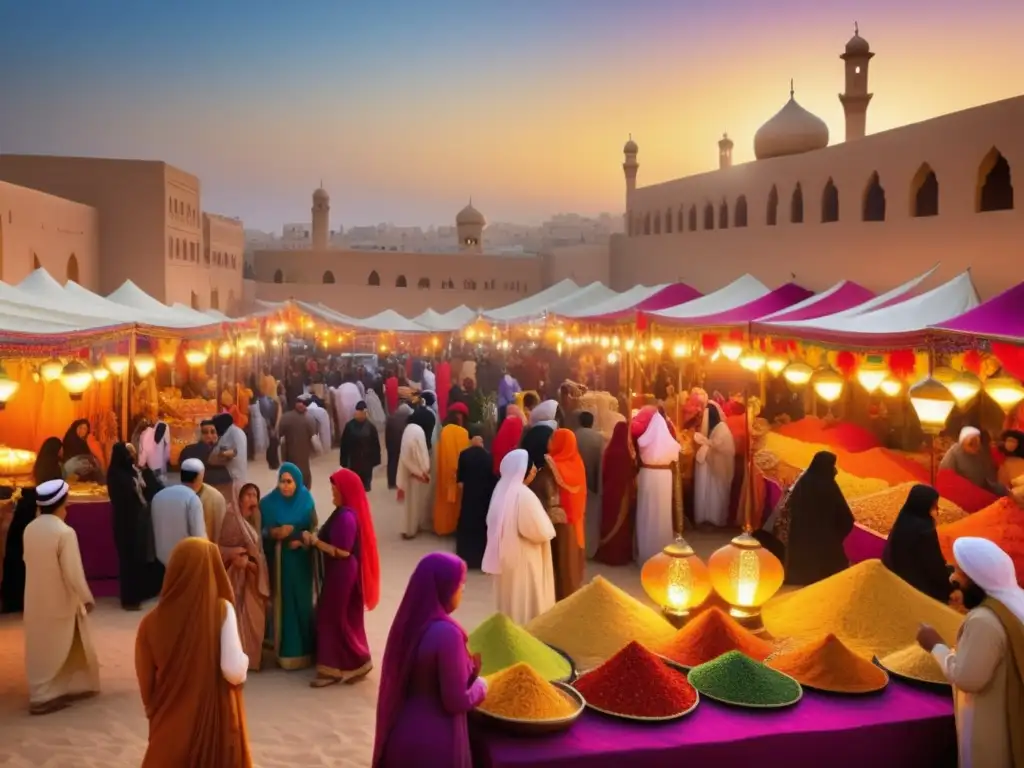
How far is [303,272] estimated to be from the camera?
34938mm

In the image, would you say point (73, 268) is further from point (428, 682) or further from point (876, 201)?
point (428, 682)

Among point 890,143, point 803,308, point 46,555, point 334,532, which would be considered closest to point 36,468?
point 46,555

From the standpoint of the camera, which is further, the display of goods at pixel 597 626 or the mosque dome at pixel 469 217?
the mosque dome at pixel 469 217

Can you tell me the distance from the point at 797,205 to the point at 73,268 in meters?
14.5

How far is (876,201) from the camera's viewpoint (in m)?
12.6

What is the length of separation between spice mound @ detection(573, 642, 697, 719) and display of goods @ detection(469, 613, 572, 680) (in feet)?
0.84

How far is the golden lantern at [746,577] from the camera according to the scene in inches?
196

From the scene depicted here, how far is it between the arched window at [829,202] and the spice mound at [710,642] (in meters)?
10.4

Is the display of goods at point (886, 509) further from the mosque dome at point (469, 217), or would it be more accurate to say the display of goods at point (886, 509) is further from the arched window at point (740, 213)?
the mosque dome at point (469, 217)

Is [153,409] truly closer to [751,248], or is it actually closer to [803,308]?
[803,308]

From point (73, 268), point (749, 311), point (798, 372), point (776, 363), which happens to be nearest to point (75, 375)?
point (798, 372)

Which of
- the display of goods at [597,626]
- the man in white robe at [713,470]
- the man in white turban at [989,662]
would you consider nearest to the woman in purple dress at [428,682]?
the display of goods at [597,626]

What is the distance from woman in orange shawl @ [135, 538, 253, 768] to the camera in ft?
12.3

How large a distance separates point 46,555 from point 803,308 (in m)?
8.73
